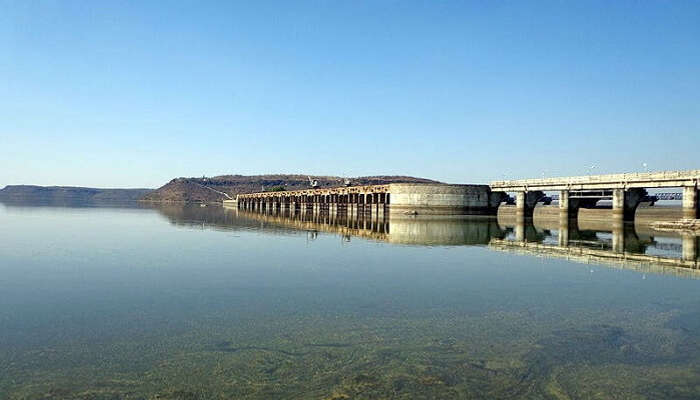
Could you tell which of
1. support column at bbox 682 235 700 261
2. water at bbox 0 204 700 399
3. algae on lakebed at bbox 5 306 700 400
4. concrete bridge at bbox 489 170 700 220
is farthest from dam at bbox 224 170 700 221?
algae on lakebed at bbox 5 306 700 400

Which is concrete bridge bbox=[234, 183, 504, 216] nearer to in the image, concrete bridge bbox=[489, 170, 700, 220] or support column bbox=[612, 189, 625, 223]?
concrete bridge bbox=[489, 170, 700, 220]

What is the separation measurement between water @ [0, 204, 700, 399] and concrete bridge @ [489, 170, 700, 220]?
45.3 metres

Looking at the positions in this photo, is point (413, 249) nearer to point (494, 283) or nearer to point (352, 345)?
point (494, 283)

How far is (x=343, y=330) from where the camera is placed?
43.8 feet

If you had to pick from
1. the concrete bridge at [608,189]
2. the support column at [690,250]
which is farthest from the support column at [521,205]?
the support column at [690,250]

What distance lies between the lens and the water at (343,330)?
952 centimetres

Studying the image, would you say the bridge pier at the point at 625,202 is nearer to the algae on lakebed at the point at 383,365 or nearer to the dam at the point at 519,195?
the dam at the point at 519,195

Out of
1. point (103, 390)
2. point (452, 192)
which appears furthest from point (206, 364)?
point (452, 192)

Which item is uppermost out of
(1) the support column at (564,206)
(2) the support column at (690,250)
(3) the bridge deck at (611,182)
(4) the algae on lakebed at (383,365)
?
(3) the bridge deck at (611,182)

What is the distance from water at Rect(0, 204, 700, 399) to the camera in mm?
9523

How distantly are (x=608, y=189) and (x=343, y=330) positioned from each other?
72.8 metres

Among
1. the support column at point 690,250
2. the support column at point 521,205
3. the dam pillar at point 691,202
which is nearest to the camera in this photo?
the support column at point 690,250

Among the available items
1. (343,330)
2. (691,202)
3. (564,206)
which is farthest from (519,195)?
(343,330)

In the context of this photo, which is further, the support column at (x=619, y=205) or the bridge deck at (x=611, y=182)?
the support column at (x=619, y=205)
